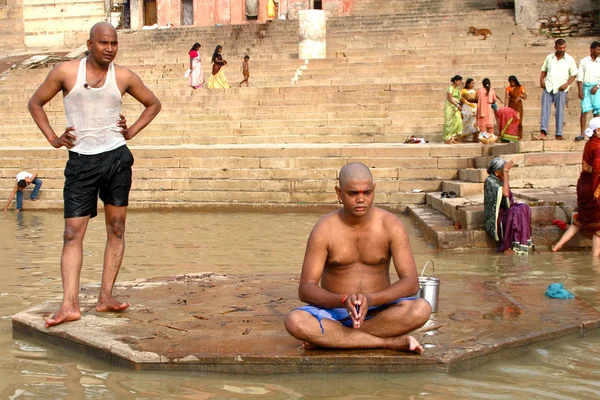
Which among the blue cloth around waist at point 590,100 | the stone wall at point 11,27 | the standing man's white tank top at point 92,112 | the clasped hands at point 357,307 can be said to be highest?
the stone wall at point 11,27

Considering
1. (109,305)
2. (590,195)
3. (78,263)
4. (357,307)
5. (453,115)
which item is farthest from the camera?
(453,115)

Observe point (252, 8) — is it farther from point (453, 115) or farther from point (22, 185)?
point (22, 185)

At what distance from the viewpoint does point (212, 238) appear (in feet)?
33.1

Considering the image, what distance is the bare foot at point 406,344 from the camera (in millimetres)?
4203

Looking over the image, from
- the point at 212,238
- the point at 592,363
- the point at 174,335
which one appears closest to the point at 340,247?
the point at 174,335

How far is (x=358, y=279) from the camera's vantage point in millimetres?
4395

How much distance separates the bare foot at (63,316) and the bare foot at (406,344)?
6.10 feet

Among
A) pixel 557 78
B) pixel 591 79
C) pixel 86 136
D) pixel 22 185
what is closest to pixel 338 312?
pixel 86 136

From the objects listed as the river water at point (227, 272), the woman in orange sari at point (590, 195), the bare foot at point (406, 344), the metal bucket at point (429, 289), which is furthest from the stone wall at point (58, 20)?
the bare foot at point (406, 344)

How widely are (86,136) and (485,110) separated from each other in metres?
10.7

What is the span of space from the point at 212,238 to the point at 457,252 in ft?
9.47

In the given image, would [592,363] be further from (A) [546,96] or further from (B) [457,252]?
(A) [546,96]

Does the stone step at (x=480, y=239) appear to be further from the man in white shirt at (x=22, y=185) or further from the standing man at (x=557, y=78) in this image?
the man in white shirt at (x=22, y=185)

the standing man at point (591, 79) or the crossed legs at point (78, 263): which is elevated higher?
the standing man at point (591, 79)
